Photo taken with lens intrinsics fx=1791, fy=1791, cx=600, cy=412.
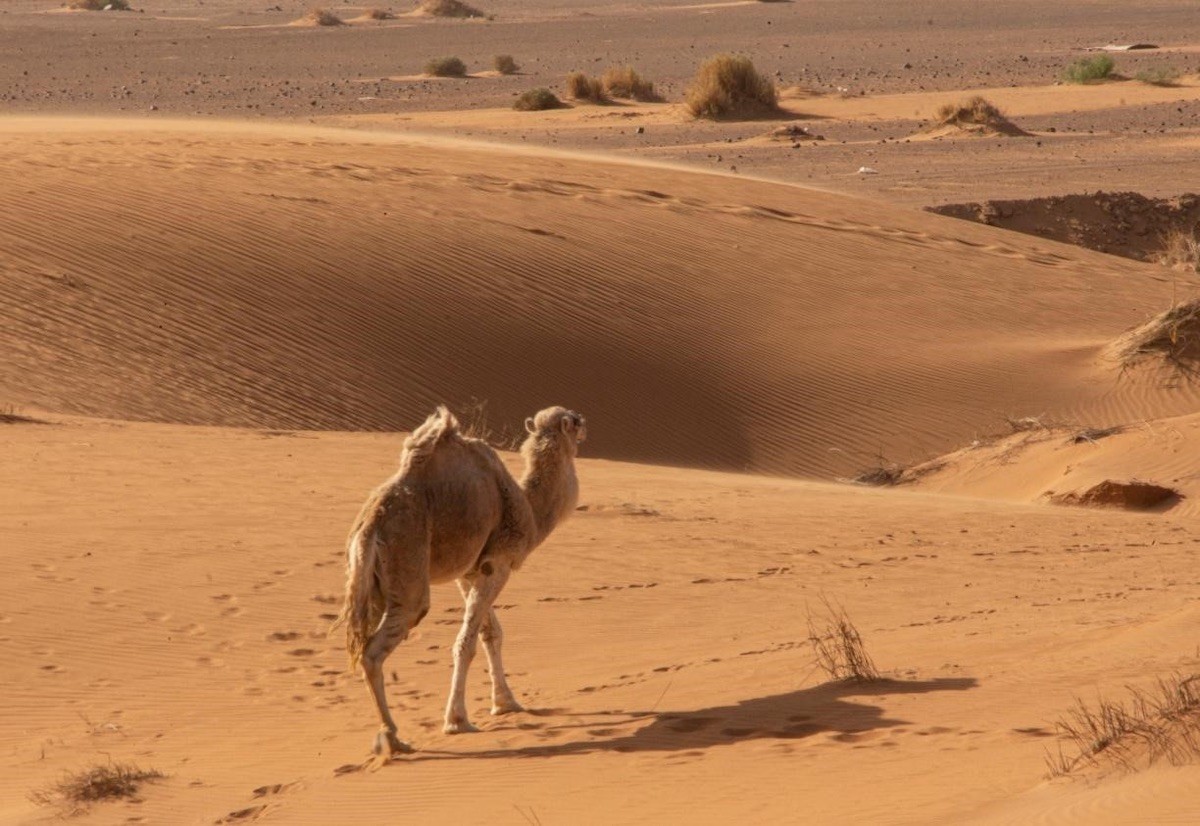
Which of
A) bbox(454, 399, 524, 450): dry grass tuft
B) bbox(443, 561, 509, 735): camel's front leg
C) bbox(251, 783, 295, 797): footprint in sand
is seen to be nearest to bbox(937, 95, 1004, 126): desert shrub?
bbox(454, 399, 524, 450): dry grass tuft

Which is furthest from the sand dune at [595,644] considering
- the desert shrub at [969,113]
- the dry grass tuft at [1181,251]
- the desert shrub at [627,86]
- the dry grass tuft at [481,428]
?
the desert shrub at [627,86]

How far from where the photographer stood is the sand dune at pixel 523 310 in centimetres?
1842

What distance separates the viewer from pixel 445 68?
5616cm

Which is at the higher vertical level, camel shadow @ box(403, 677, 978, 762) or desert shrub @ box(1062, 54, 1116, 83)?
desert shrub @ box(1062, 54, 1116, 83)

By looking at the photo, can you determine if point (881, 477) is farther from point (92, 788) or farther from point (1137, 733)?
point (92, 788)

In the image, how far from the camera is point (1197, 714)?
6738 mm

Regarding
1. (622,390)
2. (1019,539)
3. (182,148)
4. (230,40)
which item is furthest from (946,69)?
(1019,539)

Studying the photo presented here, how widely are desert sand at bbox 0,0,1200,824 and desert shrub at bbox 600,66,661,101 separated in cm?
960

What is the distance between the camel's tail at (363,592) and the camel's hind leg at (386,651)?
5 centimetres

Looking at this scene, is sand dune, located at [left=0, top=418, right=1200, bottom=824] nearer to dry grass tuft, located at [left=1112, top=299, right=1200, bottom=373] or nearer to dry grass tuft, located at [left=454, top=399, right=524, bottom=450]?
dry grass tuft, located at [left=454, top=399, right=524, bottom=450]

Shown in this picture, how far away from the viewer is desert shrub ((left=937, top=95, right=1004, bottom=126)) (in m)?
42.7

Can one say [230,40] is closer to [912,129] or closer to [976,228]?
[912,129]

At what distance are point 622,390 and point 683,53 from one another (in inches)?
1769

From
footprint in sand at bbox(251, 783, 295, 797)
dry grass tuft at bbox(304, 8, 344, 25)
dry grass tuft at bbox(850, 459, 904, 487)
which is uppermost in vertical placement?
dry grass tuft at bbox(304, 8, 344, 25)
